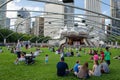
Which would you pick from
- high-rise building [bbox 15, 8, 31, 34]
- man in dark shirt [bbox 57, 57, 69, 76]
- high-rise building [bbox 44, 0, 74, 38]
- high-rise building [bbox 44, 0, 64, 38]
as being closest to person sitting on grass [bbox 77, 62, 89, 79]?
man in dark shirt [bbox 57, 57, 69, 76]

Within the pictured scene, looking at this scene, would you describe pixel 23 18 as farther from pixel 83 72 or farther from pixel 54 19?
pixel 83 72

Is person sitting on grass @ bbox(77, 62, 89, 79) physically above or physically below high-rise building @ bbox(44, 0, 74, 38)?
below

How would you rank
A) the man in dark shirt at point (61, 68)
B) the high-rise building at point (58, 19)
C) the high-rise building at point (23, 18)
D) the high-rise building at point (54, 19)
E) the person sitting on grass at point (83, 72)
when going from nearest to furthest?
1. the person sitting on grass at point (83, 72)
2. the man in dark shirt at point (61, 68)
3. the high-rise building at point (23, 18)
4. the high-rise building at point (58, 19)
5. the high-rise building at point (54, 19)

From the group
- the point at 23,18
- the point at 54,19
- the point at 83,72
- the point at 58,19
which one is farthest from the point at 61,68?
the point at 54,19

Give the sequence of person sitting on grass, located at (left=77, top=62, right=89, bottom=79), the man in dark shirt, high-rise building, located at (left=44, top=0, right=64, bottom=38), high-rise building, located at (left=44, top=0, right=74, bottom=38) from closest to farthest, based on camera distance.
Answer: person sitting on grass, located at (left=77, top=62, right=89, bottom=79) < the man in dark shirt < high-rise building, located at (left=44, top=0, right=74, bottom=38) < high-rise building, located at (left=44, top=0, right=64, bottom=38)

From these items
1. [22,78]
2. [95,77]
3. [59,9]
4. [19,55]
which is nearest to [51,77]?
[22,78]

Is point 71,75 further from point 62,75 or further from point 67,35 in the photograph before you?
point 67,35

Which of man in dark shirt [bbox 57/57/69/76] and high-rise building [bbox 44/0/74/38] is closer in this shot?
man in dark shirt [bbox 57/57/69/76]

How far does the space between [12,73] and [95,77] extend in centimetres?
453

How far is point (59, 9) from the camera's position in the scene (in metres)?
66.9

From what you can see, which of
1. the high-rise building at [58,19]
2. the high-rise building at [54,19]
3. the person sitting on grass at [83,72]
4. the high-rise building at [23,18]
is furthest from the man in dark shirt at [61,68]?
the high-rise building at [54,19]

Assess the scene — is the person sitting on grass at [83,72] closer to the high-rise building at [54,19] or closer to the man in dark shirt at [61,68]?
the man in dark shirt at [61,68]

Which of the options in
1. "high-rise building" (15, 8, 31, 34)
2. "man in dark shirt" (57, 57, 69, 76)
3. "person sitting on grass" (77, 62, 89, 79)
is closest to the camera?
"person sitting on grass" (77, 62, 89, 79)

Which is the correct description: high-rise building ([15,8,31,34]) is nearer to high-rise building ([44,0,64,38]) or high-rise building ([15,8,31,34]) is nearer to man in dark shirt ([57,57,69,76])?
high-rise building ([44,0,64,38])
